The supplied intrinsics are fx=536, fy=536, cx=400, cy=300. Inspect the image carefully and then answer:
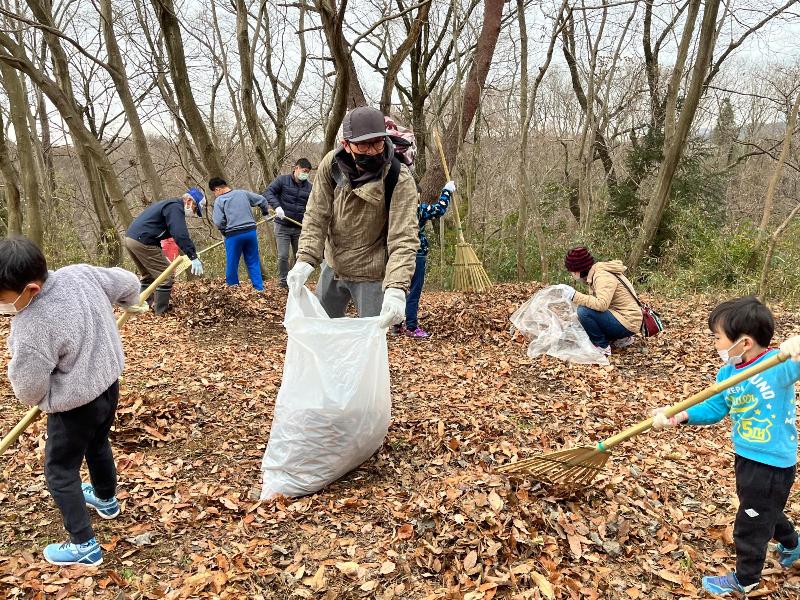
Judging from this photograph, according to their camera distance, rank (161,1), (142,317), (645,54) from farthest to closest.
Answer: (645,54)
(161,1)
(142,317)

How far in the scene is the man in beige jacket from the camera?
107 inches

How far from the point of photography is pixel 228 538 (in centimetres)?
238

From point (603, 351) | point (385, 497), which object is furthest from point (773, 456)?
point (603, 351)

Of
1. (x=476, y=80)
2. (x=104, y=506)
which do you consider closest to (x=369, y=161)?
(x=104, y=506)

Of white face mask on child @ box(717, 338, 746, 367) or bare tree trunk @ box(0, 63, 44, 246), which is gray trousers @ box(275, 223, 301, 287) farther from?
white face mask on child @ box(717, 338, 746, 367)

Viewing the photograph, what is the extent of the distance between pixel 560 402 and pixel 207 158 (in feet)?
19.2

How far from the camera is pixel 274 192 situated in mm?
6625

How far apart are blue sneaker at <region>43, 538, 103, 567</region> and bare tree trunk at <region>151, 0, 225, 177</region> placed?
6059 mm

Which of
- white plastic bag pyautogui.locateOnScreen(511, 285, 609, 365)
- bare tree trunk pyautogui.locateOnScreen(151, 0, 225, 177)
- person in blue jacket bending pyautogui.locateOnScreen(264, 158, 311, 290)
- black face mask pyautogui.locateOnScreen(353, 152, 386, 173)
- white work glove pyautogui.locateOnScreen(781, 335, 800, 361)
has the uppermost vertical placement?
bare tree trunk pyautogui.locateOnScreen(151, 0, 225, 177)

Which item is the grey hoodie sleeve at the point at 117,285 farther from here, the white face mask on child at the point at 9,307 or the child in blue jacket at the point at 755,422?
the child in blue jacket at the point at 755,422

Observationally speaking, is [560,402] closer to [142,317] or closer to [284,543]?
[284,543]

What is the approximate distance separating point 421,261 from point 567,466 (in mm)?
2995

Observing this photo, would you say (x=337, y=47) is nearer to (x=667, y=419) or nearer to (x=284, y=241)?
(x=284, y=241)

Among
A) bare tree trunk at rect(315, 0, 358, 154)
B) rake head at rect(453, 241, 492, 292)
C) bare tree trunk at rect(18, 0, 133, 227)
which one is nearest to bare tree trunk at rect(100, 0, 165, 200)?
bare tree trunk at rect(18, 0, 133, 227)
